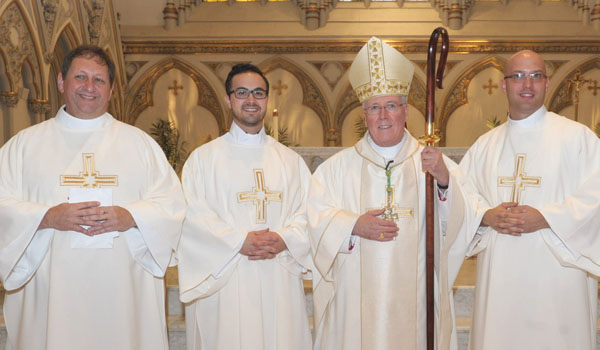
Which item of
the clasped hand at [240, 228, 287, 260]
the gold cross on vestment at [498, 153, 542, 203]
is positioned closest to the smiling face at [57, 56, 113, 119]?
the clasped hand at [240, 228, 287, 260]

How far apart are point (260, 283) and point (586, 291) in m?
1.91

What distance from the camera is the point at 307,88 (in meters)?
10.8

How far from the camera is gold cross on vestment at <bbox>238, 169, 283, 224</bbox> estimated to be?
12.6ft

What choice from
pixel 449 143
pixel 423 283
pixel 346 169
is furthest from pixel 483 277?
pixel 449 143

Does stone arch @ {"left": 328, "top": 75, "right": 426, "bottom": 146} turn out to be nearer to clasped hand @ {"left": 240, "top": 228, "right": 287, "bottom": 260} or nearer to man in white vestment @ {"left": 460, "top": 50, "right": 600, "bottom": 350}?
man in white vestment @ {"left": 460, "top": 50, "right": 600, "bottom": 350}

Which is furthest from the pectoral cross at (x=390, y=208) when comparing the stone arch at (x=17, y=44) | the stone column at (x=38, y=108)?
the stone column at (x=38, y=108)

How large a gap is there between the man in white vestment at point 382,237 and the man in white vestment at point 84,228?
95 cm

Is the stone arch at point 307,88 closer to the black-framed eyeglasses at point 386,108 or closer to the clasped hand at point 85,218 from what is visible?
the black-framed eyeglasses at point 386,108

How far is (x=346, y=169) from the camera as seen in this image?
3996mm

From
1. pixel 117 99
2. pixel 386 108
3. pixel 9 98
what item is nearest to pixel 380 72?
pixel 386 108

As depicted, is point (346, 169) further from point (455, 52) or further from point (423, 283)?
point (455, 52)

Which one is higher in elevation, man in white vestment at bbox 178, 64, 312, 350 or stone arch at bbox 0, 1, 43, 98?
stone arch at bbox 0, 1, 43, 98

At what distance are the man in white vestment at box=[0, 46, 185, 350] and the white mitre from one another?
4.26 feet

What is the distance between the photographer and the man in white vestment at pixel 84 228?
3.36 meters
